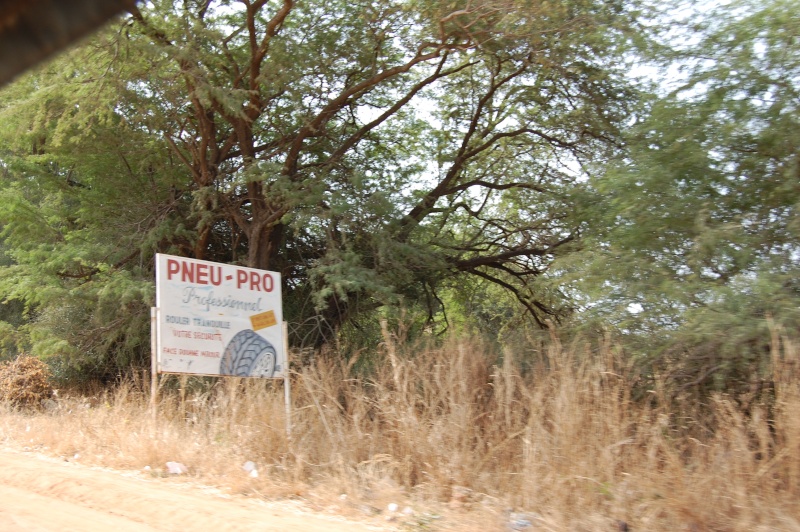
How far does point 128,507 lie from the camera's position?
20.8 feet

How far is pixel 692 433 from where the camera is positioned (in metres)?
7.07

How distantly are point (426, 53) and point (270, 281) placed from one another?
657 cm

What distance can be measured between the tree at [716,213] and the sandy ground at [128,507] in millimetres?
4407

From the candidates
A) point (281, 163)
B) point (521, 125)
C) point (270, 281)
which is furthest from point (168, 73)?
point (521, 125)

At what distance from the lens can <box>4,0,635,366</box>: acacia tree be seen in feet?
41.0

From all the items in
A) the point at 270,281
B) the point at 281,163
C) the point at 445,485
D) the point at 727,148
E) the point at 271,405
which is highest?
the point at 281,163

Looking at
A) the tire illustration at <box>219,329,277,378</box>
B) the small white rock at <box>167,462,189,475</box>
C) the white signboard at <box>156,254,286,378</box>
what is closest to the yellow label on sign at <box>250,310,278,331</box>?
the white signboard at <box>156,254,286,378</box>

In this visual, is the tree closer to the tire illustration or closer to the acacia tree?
the acacia tree

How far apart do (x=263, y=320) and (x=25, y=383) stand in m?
7.70

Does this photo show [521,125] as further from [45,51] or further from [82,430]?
[45,51]

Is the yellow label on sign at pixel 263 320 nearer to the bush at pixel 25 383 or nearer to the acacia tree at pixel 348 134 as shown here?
the acacia tree at pixel 348 134

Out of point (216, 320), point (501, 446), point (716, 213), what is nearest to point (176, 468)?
point (216, 320)

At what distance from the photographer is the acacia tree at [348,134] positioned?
1250 cm

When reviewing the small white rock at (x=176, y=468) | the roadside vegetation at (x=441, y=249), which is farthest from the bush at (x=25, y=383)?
the small white rock at (x=176, y=468)
